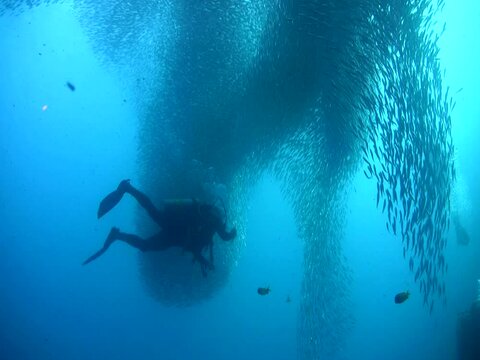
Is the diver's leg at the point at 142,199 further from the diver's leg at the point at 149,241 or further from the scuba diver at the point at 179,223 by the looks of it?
the diver's leg at the point at 149,241

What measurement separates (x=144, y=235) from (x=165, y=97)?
4.51 m

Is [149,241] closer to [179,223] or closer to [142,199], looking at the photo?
[179,223]

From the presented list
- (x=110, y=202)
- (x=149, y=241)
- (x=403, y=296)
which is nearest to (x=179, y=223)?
(x=149, y=241)

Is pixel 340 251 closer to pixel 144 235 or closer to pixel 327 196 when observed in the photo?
pixel 327 196

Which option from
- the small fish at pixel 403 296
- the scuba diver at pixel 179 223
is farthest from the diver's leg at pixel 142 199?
the small fish at pixel 403 296

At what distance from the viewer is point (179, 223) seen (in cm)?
777

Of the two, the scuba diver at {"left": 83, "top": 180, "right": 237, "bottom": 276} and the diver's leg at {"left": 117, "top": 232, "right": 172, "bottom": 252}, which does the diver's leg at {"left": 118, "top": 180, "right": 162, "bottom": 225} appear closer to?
the scuba diver at {"left": 83, "top": 180, "right": 237, "bottom": 276}

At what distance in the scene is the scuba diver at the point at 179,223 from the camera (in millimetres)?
7594

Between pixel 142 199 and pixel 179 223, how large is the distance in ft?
3.13

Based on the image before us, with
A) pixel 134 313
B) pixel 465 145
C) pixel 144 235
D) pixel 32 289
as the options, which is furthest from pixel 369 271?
pixel 144 235

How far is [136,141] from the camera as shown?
12.4 metres

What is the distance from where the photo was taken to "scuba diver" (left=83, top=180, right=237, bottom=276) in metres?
7.59

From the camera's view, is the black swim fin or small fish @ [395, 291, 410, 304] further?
small fish @ [395, 291, 410, 304]

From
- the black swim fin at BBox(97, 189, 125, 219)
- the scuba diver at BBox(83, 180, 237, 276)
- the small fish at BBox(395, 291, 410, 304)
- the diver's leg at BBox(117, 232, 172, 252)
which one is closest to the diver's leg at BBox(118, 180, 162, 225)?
the scuba diver at BBox(83, 180, 237, 276)
